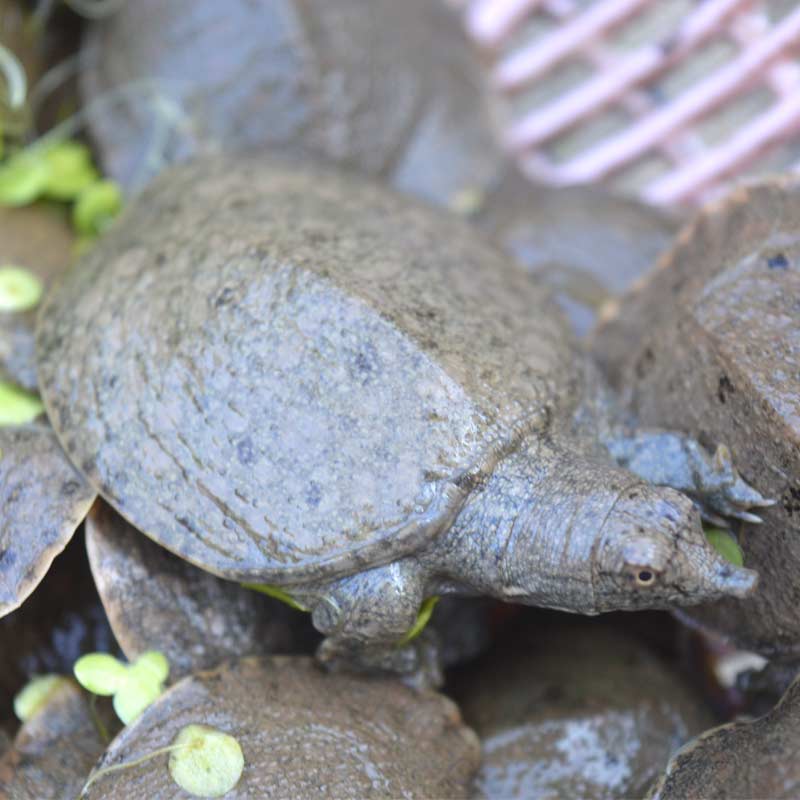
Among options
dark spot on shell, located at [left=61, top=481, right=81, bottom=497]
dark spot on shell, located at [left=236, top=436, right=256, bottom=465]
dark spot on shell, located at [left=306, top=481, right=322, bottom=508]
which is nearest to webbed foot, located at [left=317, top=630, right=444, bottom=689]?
dark spot on shell, located at [left=306, top=481, right=322, bottom=508]

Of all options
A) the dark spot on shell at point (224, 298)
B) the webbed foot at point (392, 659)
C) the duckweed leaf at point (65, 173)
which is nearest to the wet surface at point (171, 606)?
the webbed foot at point (392, 659)

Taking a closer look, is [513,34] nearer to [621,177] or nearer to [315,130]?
[621,177]

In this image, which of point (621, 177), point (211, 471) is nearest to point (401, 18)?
point (621, 177)

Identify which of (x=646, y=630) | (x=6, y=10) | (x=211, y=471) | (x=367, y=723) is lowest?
(x=646, y=630)

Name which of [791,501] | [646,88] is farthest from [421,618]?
[646,88]

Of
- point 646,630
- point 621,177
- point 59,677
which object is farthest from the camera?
point 621,177

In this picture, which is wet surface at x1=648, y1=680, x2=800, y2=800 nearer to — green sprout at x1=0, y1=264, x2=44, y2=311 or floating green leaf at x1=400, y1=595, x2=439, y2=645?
floating green leaf at x1=400, y1=595, x2=439, y2=645
